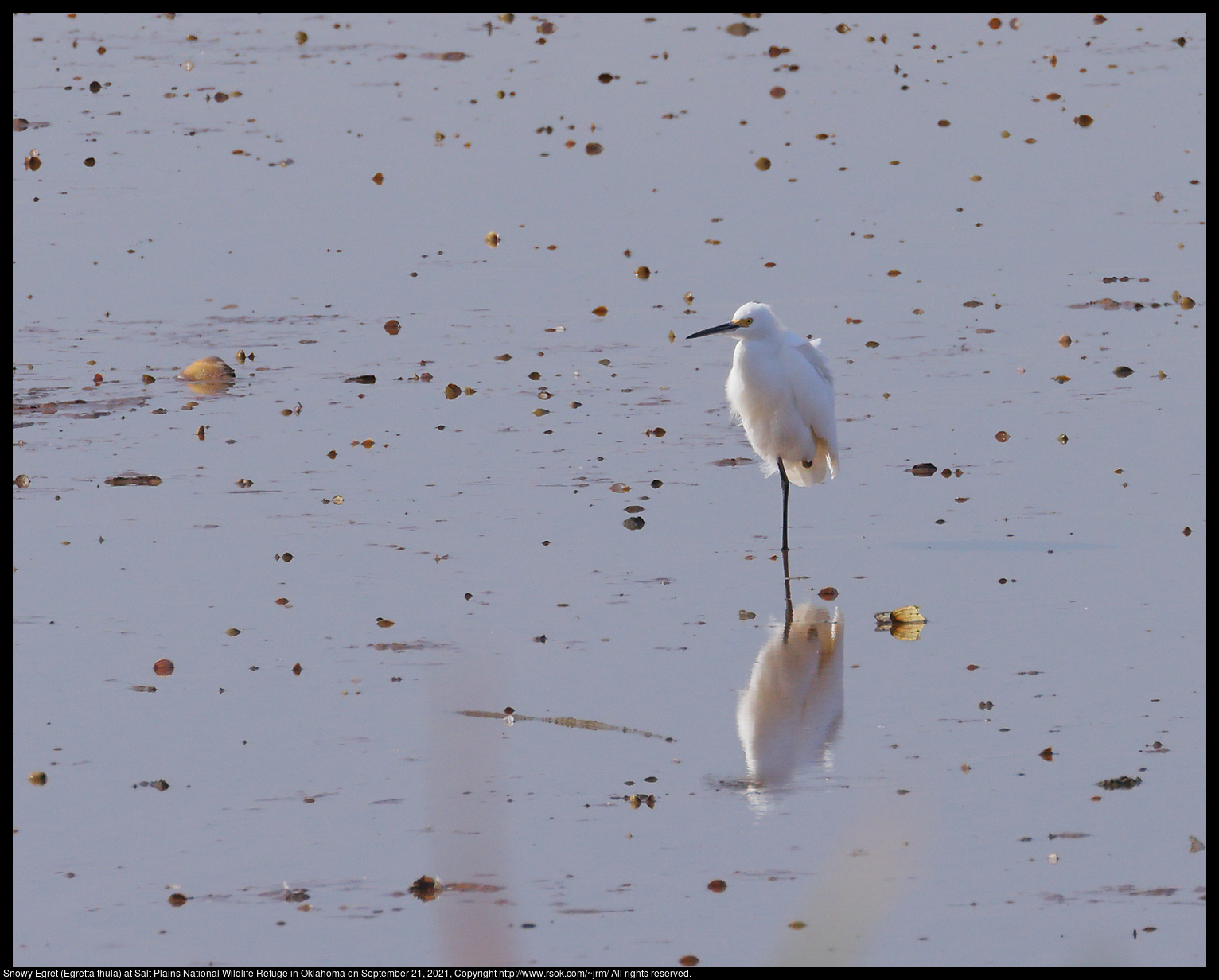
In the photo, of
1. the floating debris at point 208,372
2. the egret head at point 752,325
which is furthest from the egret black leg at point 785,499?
the floating debris at point 208,372

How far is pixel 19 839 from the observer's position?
18.5ft

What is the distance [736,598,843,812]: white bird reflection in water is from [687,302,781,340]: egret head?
6.11 feet

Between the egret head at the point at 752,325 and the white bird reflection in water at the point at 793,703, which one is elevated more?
the egret head at the point at 752,325

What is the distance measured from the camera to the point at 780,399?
9117mm

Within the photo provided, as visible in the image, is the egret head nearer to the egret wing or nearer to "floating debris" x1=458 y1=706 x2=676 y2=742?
the egret wing

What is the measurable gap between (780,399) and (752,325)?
1.37 feet

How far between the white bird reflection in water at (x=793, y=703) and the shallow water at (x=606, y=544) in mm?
25

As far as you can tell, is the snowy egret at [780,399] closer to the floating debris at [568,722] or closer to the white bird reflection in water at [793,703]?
the white bird reflection in water at [793,703]

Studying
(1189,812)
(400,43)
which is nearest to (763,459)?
(1189,812)

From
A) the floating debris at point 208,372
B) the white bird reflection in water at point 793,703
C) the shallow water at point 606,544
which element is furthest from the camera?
the floating debris at point 208,372

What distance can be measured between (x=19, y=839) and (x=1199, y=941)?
3.57 m

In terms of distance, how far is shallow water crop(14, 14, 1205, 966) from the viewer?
516 centimetres

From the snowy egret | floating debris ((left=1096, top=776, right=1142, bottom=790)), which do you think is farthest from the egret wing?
floating debris ((left=1096, top=776, right=1142, bottom=790))

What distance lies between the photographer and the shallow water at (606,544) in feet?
16.9
